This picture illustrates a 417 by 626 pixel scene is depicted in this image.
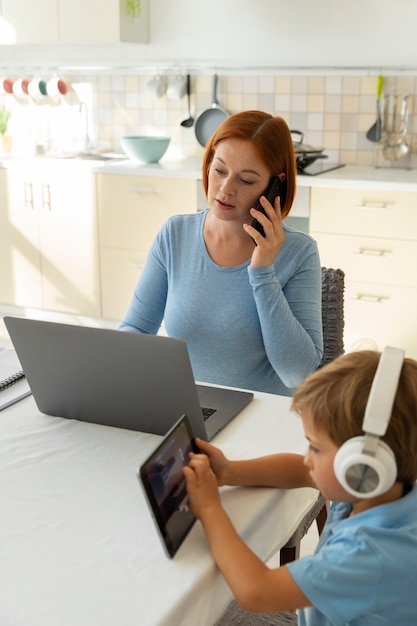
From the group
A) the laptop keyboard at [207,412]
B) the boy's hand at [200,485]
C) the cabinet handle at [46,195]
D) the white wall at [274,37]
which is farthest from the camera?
the cabinet handle at [46,195]

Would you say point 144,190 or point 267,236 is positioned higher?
point 267,236

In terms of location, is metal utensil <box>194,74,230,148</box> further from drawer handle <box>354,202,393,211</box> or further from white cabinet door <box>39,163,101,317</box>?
drawer handle <box>354,202,393,211</box>

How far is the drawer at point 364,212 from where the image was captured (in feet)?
10.6

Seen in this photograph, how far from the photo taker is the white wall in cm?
Answer: 363

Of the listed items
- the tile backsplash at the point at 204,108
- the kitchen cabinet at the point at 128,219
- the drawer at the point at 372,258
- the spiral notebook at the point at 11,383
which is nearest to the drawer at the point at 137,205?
the kitchen cabinet at the point at 128,219

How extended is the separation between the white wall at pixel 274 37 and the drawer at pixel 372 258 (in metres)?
0.88

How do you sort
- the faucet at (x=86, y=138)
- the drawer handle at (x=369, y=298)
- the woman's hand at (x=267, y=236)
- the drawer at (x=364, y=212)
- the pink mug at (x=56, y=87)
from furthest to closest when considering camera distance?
the faucet at (x=86, y=138) < the pink mug at (x=56, y=87) < the drawer handle at (x=369, y=298) < the drawer at (x=364, y=212) < the woman's hand at (x=267, y=236)

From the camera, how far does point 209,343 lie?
1855 mm

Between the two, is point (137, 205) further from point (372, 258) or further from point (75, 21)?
point (372, 258)

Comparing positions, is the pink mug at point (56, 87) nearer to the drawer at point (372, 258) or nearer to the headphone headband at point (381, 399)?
the drawer at point (372, 258)

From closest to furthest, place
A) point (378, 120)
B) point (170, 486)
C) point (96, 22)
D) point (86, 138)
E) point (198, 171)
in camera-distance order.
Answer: point (170, 486) < point (198, 171) < point (378, 120) < point (96, 22) < point (86, 138)

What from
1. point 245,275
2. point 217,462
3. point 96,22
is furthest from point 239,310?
point 96,22

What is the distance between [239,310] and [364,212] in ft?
5.26

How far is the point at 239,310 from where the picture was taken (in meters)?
1.84
